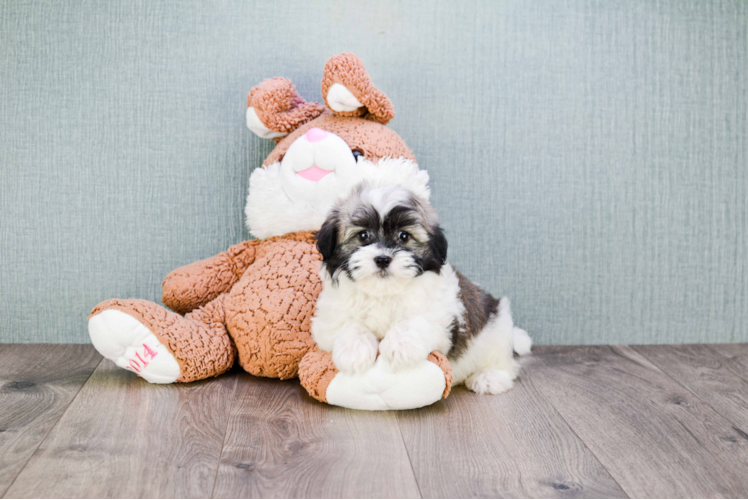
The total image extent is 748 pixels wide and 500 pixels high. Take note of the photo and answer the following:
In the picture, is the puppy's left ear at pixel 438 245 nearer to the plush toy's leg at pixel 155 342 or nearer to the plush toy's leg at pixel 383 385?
the plush toy's leg at pixel 383 385

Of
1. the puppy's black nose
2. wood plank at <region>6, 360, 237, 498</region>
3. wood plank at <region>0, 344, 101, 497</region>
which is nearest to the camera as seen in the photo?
wood plank at <region>6, 360, 237, 498</region>

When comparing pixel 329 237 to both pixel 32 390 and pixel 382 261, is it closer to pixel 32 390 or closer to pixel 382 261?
pixel 382 261

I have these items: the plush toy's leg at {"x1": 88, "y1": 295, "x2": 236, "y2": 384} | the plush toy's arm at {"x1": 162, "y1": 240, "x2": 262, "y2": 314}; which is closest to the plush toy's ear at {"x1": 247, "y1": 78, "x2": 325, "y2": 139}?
the plush toy's arm at {"x1": 162, "y1": 240, "x2": 262, "y2": 314}

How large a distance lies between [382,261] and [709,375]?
1354 mm

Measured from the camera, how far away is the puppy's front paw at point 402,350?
1.67 meters

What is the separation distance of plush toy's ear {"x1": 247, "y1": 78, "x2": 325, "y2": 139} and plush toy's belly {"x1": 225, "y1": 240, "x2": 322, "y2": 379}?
1.43ft

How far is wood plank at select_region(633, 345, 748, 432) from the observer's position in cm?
187

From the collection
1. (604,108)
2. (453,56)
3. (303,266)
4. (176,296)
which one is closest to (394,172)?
(303,266)

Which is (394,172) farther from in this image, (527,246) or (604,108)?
(604,108)

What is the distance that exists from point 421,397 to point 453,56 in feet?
4.38

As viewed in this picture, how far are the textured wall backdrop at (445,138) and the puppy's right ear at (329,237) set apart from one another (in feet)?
2.55

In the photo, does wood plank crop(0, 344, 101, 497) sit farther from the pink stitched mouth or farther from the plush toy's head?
the pink stitched mouth

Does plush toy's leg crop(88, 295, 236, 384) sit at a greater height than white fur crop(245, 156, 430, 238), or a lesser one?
lesser

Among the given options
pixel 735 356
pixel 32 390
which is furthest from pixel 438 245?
pixel 735 356
